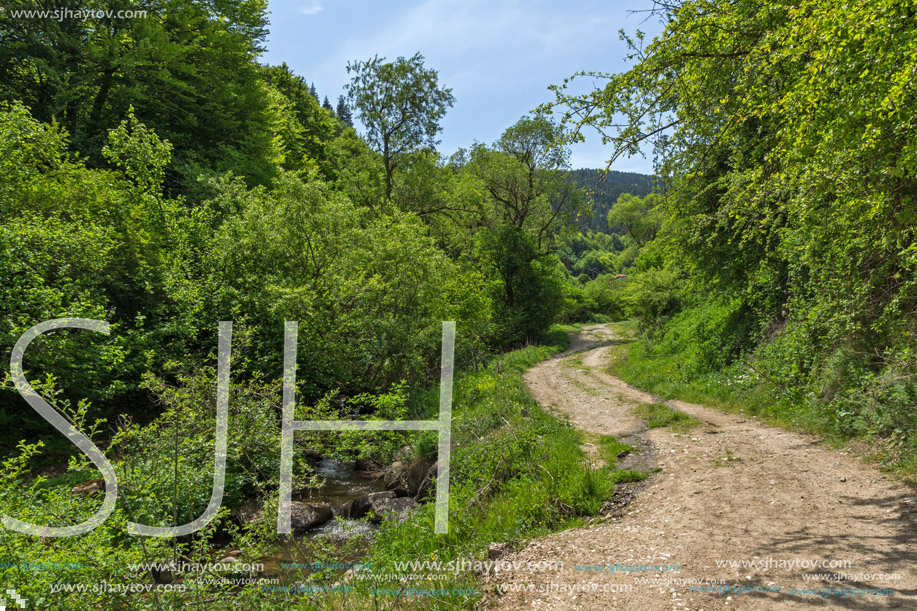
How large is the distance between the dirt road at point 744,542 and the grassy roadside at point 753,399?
292mm

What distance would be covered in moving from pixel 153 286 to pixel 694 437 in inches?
550

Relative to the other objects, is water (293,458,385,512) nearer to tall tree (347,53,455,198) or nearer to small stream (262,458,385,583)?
small stream (262,458,385,583)

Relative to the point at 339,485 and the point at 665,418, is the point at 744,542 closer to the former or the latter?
the point at 665,418

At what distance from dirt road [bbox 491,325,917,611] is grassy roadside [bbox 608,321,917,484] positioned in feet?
0.96

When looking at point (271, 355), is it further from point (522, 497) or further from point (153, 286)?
point (522, 497)

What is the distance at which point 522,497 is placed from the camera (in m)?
6.41

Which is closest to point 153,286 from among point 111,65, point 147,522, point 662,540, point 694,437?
point 147,522

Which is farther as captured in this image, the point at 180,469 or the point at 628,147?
the point at 180,469

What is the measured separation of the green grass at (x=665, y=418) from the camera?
9102mm

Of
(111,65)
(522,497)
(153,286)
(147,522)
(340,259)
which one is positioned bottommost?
(147,522)

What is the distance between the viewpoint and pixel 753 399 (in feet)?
32.2

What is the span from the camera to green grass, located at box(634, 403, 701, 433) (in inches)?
358

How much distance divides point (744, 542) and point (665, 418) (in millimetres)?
5580

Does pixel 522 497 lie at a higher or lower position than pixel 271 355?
lower
